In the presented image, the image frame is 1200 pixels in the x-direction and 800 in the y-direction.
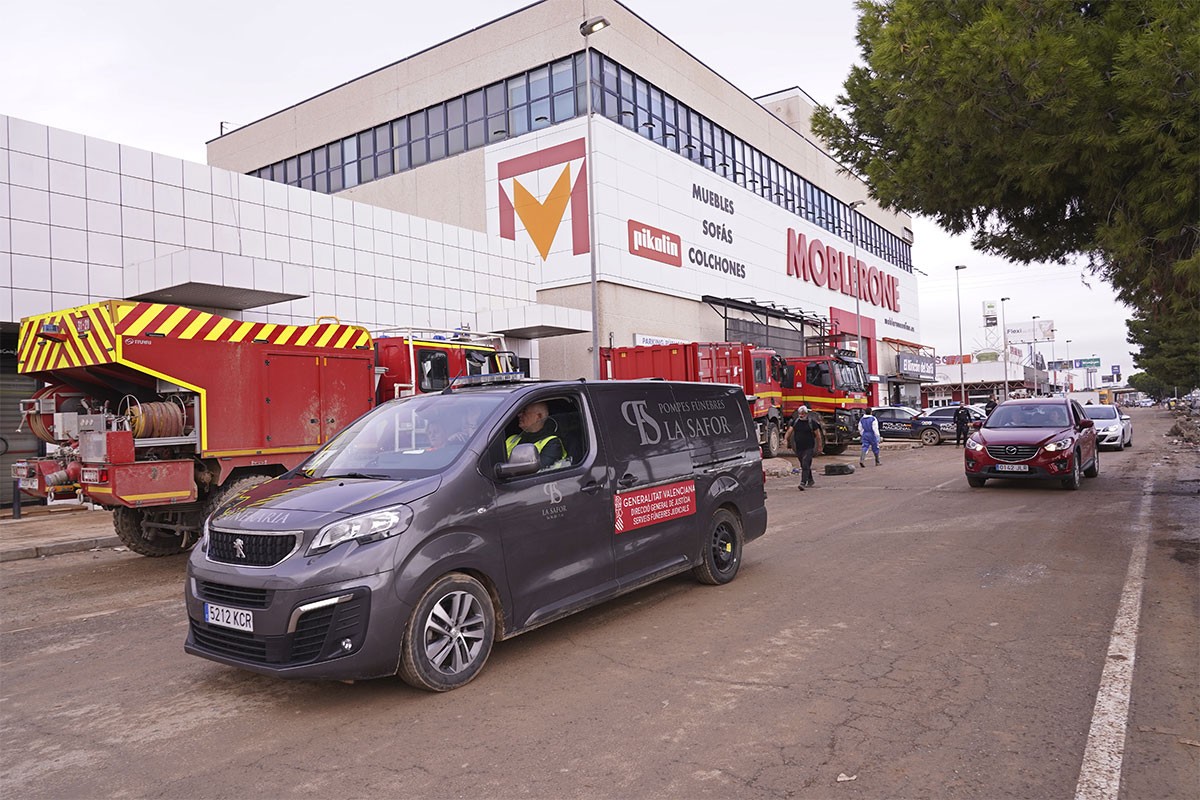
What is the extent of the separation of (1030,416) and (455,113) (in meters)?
24.1

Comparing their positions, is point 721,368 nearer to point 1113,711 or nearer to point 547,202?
point 547,202

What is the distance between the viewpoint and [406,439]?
5.44 m

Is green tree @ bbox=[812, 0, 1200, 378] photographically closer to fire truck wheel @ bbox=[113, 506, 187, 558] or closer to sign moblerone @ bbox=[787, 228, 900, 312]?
fire truck wheel @ bbox=[113, 506, 187, 558]

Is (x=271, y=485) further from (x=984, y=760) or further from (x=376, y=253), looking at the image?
(x=376, y=253)

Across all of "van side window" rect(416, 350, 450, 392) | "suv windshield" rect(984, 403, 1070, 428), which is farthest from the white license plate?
"suv windshield" rect(984, 403, 1070, 428)

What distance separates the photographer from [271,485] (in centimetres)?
533

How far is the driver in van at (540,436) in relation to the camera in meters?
5.39

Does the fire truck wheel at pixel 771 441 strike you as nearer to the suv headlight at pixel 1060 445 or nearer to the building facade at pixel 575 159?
the building facade at pixel 575 159

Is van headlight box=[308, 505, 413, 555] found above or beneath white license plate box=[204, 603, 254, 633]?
above

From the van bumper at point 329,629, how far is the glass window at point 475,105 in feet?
93.7

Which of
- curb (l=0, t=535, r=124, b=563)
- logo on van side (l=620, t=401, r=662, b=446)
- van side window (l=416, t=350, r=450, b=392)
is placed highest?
van side window (l=416, t=350, r=450, b=392)

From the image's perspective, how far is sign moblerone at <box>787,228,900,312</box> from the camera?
42.8 meters

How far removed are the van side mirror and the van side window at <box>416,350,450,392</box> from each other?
24.1 ft

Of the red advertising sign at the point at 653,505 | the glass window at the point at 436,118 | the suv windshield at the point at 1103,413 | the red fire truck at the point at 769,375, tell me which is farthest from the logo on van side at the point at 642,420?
the glass window at the point at 436,118
